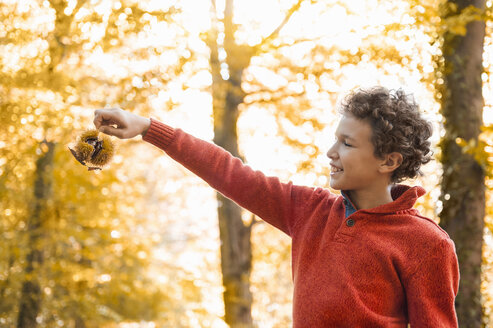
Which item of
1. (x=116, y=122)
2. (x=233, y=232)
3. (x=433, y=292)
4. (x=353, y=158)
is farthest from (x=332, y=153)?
(x=233, y=232)

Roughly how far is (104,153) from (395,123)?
0.96 meters

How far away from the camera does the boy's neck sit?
5.82 ft

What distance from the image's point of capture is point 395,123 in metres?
1.73

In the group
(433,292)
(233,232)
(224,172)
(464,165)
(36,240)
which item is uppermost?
(224,172)

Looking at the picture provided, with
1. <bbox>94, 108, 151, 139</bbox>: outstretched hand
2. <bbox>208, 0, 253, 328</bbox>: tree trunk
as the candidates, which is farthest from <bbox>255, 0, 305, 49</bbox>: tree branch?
<bbox>94, 108, 151, 139</bbox>: outstretched hand

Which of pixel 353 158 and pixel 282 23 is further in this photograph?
pixel 282 23

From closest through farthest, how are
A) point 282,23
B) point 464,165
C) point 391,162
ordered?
point 391,162
point 464,165
point 282,23

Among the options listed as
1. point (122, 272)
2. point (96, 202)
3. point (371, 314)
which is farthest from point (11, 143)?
point (371, 314)

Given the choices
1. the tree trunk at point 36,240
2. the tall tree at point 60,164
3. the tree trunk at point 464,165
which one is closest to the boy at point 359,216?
the tree trunk at point 464,165

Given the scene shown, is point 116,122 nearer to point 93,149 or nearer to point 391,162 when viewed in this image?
point 93,149

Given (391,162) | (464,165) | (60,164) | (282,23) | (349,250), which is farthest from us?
(60,164)

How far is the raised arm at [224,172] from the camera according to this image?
1.70 meters

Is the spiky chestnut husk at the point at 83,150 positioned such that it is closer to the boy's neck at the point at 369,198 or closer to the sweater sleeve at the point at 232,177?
the sweater sleeve at the point at 232,177

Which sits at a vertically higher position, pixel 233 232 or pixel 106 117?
pixel 106 117
